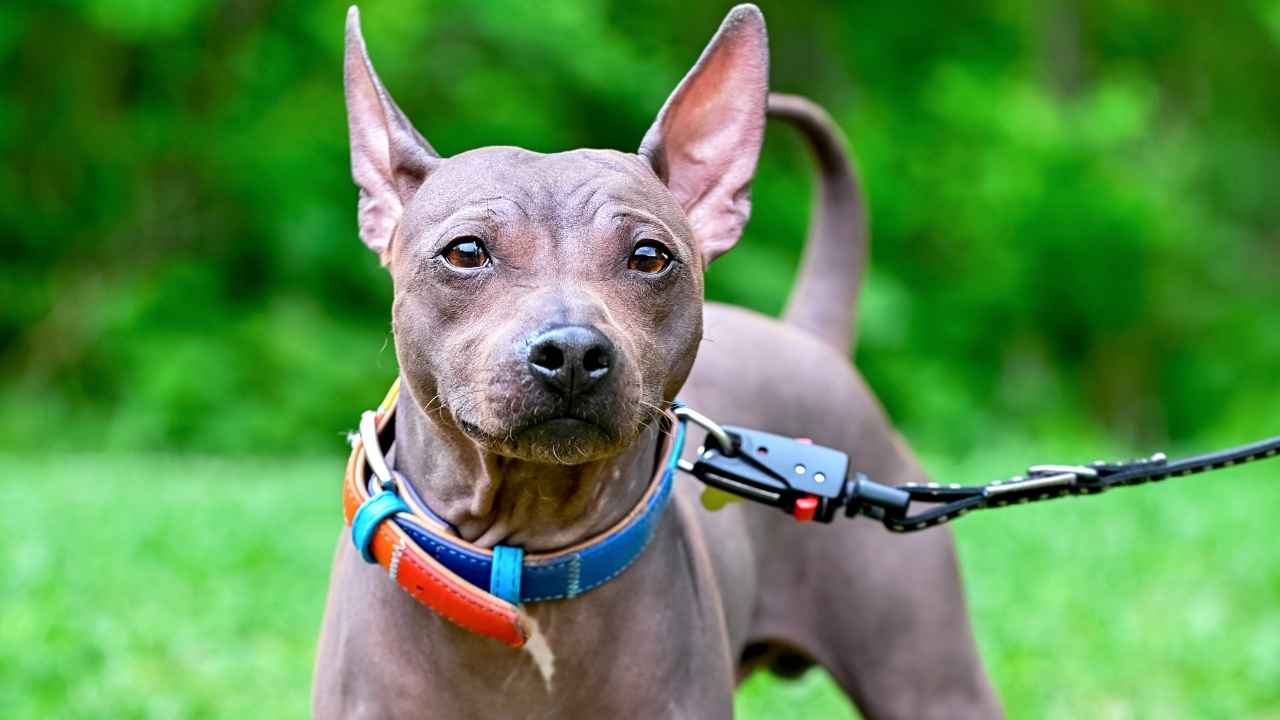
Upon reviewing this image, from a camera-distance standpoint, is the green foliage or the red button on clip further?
the green foliage

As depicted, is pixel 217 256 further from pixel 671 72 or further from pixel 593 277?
pixel 593 277

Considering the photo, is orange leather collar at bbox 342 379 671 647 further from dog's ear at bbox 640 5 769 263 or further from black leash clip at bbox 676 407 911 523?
dog's ear at bbox 640 5 769 263

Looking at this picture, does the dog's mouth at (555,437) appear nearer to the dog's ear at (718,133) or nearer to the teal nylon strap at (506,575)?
the teal nylon strap at (506,575)

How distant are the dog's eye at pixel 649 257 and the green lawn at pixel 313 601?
2700mm

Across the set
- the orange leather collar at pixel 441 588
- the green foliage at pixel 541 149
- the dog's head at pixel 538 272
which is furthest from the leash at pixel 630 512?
the green foliage at pixel 541 149

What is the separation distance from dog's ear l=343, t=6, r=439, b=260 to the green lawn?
2.31 m

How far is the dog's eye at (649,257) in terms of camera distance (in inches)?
107

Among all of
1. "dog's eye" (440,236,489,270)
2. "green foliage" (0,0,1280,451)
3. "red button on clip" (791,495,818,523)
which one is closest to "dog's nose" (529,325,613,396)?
"dog's eye" (440,236,489,270)

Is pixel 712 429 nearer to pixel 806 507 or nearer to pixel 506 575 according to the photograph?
pixel 806 507

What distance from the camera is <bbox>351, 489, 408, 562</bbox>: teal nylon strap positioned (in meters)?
2.72

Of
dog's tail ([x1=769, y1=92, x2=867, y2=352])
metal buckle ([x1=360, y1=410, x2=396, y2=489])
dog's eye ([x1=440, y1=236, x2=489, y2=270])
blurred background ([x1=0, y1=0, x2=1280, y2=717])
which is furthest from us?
blurred background ([x1=0, y1=0, x2=1280, y2=717])

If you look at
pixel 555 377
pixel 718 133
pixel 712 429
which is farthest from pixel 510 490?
pixel 718 133

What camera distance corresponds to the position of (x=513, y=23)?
13.8m

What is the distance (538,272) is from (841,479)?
86 cm
